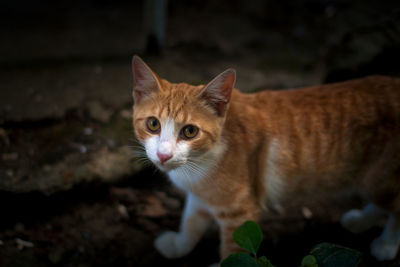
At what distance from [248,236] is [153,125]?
82 centimetres

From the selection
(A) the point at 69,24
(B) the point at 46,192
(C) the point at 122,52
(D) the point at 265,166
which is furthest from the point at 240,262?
(A) the point at 69,24

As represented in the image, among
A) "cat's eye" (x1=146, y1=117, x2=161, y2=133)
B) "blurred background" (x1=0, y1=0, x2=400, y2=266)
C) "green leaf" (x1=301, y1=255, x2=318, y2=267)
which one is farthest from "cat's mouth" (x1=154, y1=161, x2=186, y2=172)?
"blurred background" (x1=0, y1=0, x2=400, y2=266)

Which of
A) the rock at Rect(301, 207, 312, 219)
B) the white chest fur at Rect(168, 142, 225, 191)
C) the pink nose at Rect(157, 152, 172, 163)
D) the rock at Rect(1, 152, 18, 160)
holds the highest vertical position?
the pink nose at Rect(157, 152, 172, 163)

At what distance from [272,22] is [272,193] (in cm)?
399

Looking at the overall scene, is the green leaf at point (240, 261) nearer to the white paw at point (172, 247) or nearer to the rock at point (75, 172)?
the white paw at point (172, 247)

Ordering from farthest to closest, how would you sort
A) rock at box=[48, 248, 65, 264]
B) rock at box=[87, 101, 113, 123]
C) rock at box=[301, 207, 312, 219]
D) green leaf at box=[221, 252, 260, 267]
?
rock at box=[87, 101, 113, 123] < rock at box=[301, 207, 312, 219] < rock at box=[48, 248, 65, 264] < green leaf at box=[221, 252, 260, 267]

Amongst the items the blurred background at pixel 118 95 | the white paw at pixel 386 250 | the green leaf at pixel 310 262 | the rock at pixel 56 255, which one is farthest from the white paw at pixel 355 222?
the rock at pixel 56 255

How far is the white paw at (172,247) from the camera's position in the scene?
2.64 metres

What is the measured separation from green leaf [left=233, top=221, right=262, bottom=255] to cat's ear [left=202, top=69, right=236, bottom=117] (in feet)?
2.19

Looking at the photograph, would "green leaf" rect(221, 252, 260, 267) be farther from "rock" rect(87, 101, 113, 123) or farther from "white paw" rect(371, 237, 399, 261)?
"rock" rect(87, 101, 113, 123)

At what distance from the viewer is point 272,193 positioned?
241 cm

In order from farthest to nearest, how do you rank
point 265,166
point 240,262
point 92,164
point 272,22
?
point 272,22
point 92,164
point 265,166
point 240,262

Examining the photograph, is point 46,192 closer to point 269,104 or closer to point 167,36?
point 269,104

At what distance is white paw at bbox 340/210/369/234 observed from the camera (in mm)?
2814
